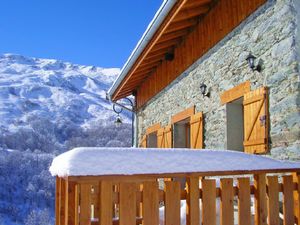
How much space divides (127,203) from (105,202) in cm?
16

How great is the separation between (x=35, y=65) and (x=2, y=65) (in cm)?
843

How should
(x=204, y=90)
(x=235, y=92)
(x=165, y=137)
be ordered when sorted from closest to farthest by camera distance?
(x=235, y=92), (x=204, y=90), (x=165, y=137)

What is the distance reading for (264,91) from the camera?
508 centimetres

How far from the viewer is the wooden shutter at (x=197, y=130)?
23.6 ft

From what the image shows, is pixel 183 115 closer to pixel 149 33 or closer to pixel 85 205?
pixel 149 33

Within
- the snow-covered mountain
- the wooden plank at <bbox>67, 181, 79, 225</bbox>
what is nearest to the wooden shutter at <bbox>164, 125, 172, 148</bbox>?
the wooden plank at <bbox>67, 181, 79, 225</bbox>

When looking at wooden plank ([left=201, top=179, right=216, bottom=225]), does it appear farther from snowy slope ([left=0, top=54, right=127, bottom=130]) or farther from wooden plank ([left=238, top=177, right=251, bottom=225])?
snowy slope ([left=0, top=54, right=127, bottom=130])

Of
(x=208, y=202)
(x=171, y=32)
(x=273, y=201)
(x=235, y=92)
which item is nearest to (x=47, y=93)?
(x=171, y=32)

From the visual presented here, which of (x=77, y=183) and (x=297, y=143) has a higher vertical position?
(x=297, y=143)

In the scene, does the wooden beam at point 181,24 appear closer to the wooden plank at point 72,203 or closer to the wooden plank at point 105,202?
the wooden plank at point 105,202

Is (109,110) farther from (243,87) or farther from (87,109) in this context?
(243,87)

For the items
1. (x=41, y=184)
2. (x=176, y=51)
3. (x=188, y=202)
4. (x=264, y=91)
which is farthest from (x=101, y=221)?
(x=41, y=184)

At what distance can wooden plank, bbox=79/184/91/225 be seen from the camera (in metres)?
2.62

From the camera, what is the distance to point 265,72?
514cm
